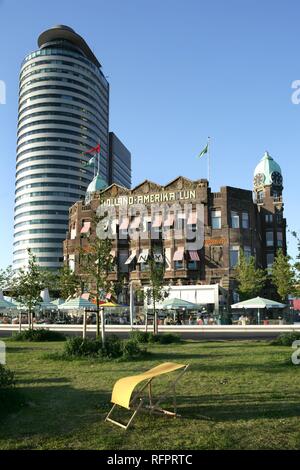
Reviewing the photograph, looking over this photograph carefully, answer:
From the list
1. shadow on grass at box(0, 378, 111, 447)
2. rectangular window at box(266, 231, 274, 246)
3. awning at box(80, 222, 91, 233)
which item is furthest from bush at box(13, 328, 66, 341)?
rectangular window at box(266, 231, 274, 246)

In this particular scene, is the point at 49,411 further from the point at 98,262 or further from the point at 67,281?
the point at 67,281

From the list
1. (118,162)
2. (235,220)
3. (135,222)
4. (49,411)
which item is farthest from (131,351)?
(118,162)

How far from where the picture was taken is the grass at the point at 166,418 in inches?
274

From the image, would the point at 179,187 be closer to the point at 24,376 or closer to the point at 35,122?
the point at 24,376

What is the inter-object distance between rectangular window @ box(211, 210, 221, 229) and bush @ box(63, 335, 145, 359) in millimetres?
42206

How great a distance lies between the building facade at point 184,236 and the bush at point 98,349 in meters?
37.9

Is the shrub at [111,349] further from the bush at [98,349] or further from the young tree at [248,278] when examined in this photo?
the young tree at [248,278]

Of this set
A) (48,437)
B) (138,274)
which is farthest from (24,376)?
(138,274)

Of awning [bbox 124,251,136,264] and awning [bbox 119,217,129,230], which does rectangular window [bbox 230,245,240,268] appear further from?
awning [bbox 119,217,129,230]

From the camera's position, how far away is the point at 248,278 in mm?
53719

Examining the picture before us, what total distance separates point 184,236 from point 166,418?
50.4 metres

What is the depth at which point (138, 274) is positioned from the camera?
5988 centimetres

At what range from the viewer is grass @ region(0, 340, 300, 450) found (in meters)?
6.95
